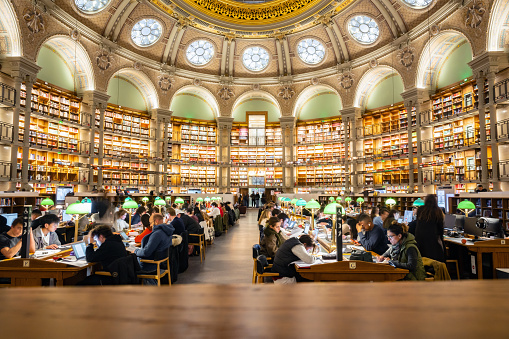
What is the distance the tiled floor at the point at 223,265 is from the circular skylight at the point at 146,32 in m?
16.4

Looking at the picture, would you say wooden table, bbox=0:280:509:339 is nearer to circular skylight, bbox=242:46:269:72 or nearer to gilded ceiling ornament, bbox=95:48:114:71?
gilded ceiling ornament, bbox=95:48:114:71

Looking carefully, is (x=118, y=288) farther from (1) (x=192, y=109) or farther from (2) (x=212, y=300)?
(1) (x=192, y=109)

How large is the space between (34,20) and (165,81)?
30.5 ft

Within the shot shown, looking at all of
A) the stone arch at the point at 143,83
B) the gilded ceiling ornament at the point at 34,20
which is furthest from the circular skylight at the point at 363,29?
the gilded ceiling ornament at the point at 34,20

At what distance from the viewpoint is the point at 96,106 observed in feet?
60.7

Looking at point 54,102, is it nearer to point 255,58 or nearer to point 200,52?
point 200,52

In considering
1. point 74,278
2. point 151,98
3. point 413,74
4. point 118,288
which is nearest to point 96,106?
point 151,98

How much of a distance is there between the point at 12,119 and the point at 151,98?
1010 centimetres

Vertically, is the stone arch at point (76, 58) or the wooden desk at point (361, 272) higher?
the stone arch at point (76, 58)

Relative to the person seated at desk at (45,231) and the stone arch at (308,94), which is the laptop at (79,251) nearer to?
the person seated at desk at (45,231)

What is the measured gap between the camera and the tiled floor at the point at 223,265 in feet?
19.1

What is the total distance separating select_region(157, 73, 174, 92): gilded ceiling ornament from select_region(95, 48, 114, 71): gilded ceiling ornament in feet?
12.3


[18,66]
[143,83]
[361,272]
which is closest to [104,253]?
[361,272]

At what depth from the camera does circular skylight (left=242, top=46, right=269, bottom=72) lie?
24.5m
